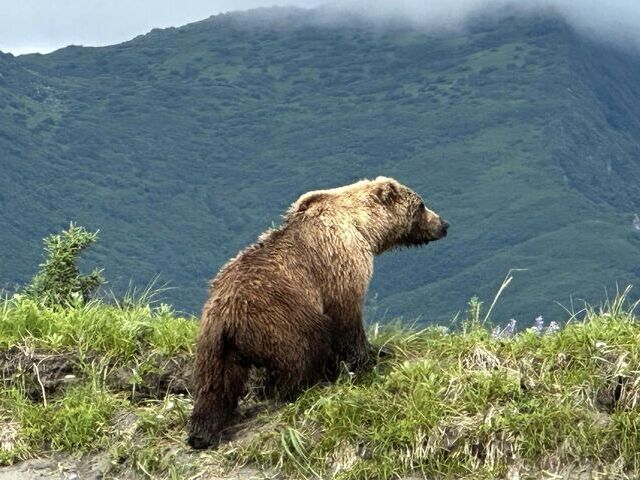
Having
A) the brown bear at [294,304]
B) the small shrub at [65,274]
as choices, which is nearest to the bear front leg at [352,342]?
the brown bear at [294,304]

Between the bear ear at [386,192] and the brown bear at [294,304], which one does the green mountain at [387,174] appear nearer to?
the bear ear at [386,192]

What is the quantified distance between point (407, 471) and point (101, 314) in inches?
90.5

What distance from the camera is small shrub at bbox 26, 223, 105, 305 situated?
8.79 meters

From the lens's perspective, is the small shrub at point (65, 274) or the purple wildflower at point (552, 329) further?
the small shrub at point (65, 274)

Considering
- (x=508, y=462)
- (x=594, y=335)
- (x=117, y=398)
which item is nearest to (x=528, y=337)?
(x=594, y=335)

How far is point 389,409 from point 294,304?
0.80m

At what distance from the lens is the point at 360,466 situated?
6.36 metres

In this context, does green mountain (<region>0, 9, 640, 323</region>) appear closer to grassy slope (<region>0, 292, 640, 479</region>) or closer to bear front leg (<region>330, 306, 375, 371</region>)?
grassy slope (<region>0, 292, 640, 479</region>)

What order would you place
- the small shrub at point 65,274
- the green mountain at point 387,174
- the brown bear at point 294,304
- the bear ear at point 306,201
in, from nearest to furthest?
the brown bear at point 294,304
the bear ear at point 306,201
the small shrub at point 65,274
the green mountain at point 387,174

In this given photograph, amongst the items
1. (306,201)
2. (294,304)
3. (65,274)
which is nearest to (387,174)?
(65,274)

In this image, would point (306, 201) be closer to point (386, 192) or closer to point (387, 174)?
point (386, 192)

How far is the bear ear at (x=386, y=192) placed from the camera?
812 cm

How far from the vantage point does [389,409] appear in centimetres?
652

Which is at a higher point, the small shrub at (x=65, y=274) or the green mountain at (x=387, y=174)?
the small shrub at (x=65, y=274)
